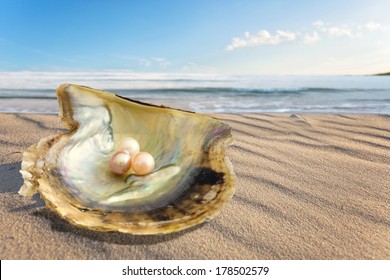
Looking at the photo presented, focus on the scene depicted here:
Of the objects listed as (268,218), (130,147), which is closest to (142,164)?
(130,147)

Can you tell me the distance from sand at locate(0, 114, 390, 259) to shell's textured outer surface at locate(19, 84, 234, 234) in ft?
0.37

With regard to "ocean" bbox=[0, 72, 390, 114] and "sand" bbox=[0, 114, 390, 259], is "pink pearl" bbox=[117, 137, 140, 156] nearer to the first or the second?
"sand" bbox=[0, 114, 390, 259]

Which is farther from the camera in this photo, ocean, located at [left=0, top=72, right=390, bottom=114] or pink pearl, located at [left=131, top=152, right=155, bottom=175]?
ocean, located at [left=0, top=72, right=390, bottom=114]

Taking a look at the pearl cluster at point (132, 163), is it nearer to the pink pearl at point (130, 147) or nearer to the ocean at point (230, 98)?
the pink pearl at point (130, 147)

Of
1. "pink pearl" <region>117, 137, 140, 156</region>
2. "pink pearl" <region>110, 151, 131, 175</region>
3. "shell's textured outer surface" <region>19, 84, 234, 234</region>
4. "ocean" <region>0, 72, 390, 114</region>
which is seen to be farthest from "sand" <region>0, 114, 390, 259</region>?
"ocean" <region>0, 72, 390, 114</region>

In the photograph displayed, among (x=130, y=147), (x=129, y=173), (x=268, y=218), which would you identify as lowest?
(x=268, y=218)

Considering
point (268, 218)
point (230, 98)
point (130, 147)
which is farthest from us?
point (230, 98)

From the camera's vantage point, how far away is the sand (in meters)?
1.29

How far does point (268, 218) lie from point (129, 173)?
2.51 feet

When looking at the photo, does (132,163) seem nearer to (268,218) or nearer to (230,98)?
(268,218)

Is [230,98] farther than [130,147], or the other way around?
[230,98]

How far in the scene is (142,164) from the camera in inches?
62.9

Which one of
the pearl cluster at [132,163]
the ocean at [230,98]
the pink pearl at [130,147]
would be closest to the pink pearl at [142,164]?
the pearl cluster at [132,163]
